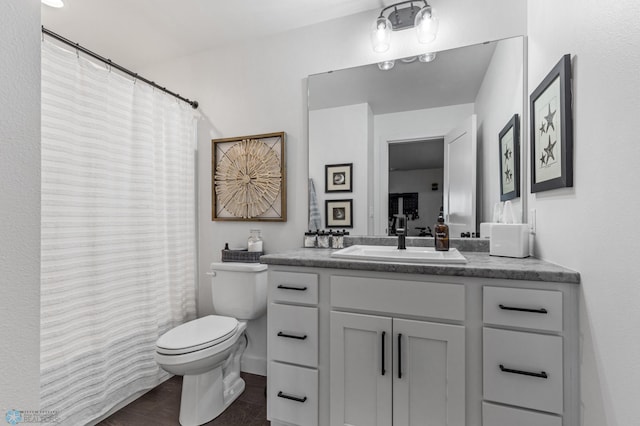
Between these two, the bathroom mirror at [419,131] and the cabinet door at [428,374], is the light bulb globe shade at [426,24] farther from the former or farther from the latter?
the cabinet door at [428,374]

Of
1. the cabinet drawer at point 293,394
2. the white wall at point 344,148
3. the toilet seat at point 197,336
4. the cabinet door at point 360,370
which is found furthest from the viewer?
the white wall at point 344,148

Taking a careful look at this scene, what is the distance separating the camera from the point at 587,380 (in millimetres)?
1009

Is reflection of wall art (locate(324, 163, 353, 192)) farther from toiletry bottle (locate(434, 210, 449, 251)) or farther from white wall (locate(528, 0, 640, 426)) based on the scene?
white wall (locate(528, 0, 640, 426))

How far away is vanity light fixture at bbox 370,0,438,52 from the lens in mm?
1712

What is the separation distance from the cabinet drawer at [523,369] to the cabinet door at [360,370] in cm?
40

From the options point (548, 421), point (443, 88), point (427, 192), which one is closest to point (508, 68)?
point (443, 88)

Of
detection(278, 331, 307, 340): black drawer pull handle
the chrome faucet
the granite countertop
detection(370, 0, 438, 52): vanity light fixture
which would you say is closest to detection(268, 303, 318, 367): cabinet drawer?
detection(278, 331, 307, 340): black drawer pull handle

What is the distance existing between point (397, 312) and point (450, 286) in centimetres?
25

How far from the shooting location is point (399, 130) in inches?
73.7

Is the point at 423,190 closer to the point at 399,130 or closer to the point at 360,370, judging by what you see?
the point at 399,130

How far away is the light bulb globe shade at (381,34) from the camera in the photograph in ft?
5.86

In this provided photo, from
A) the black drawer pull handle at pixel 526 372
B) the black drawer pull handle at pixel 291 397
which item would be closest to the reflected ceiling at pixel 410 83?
the black drawer pull handle at pixel 526 372

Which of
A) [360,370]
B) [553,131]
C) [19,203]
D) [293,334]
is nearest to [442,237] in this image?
[553,131]

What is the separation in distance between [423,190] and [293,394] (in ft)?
4.42
